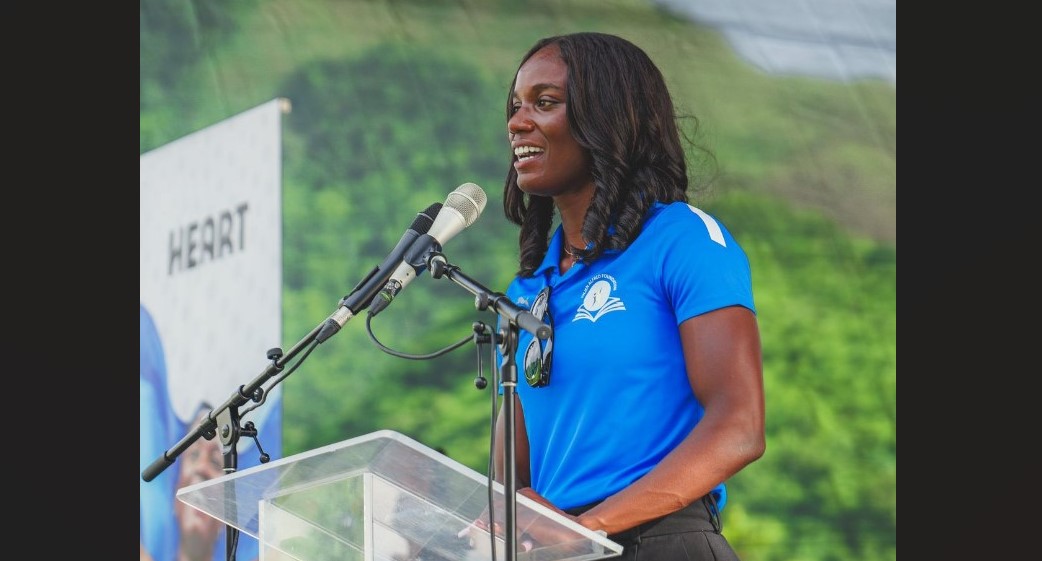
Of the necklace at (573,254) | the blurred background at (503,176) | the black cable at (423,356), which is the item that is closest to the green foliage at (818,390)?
the blurred background at (503,176)

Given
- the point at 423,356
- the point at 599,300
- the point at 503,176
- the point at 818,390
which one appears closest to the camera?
the point at 423,356

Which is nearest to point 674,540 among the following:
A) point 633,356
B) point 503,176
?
point 633,356

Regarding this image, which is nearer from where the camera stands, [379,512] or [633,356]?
[379,512]

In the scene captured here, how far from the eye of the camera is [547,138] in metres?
2.02

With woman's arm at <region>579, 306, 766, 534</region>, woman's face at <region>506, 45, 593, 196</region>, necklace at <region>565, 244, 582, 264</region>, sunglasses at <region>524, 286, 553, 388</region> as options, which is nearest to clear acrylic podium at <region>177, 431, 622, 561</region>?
woman's arm at <region>579, 306, 766, 534</region>

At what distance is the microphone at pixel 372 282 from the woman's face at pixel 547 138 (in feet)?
0.80

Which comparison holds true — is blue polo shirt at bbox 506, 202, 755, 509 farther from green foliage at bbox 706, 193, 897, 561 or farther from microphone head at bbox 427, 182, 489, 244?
green foliage at bbox 706, 193, 897, 561

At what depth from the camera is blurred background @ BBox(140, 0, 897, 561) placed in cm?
344

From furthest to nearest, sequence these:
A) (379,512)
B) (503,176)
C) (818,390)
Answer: (818,390), (503,176), (379,512)

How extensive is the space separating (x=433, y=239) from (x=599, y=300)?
294 millimetres

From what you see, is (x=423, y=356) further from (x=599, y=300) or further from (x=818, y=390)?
(x=818, y=390)

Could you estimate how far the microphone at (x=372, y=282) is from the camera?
5.86 ft

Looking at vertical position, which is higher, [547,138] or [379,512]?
[547,138]

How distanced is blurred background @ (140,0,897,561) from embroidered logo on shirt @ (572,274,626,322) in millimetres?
1538
